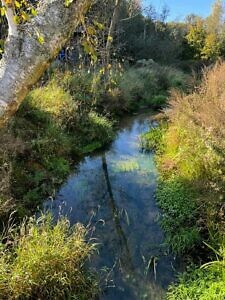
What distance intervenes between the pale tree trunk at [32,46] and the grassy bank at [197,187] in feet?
11.8

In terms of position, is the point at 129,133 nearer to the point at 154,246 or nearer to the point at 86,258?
the point at 154,246

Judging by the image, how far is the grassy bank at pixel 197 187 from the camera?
483 centimetres

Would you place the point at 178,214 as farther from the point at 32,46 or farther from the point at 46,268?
the point at 32,46

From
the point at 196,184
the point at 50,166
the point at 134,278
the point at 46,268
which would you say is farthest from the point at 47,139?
the point at 46,268

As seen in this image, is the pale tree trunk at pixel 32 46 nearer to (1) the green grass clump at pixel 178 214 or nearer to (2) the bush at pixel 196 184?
(2) the bush at pixel 196 184

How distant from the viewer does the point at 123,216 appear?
23.0ft

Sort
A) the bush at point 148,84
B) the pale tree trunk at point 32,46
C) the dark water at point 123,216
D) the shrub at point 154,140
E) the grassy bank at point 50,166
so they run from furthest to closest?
the bush at point 148,84 < the shrub at point 154,140 < the dark water at point 123,216 < the grassy bank at point 50,166 < the pale tree trunk at point 32,46

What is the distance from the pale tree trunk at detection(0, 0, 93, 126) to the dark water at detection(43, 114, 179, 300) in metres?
3.58

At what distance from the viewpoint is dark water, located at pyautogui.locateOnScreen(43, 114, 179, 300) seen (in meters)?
5.14

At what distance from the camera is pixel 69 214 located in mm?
6891

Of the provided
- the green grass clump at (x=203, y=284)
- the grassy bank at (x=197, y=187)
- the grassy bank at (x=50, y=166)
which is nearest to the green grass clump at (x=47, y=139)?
the grassy bank at (x=50, y=166)

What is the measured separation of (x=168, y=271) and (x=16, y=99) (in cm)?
427

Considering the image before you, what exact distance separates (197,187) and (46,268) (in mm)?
3317

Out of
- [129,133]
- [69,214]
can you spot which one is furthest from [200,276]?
[129,133]
